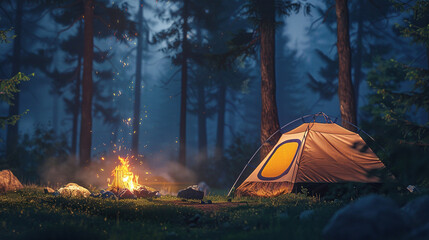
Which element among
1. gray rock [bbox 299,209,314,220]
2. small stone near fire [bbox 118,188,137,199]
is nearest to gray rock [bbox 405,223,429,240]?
gray rock [bbox 299,209,314,220]

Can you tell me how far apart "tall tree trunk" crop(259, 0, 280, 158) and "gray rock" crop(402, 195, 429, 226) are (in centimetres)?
869

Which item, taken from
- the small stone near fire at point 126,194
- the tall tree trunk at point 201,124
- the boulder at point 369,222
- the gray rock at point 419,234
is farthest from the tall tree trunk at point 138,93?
the gray rock at point 419,234

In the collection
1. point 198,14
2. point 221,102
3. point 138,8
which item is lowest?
point 221,102

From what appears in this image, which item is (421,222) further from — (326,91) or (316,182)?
(326,91)

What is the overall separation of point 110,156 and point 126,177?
1527 centimetres

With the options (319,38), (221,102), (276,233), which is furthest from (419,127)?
(319,38)

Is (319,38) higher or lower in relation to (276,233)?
higher

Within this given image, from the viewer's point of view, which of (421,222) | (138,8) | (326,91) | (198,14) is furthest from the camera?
(138,8)

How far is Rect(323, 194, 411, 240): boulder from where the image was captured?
4.82 metres

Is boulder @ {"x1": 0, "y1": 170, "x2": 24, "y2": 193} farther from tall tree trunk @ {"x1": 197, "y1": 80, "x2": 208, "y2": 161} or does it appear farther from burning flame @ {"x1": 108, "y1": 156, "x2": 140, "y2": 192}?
tall tree trunk @ {"x1": 197, "y1": 80, "x2": 208, "y2": 161}

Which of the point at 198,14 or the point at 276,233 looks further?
the point at 198,14

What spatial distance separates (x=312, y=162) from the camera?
11711mm

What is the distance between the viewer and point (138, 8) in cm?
3678

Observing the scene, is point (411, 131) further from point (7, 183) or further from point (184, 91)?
point (184, 91)
